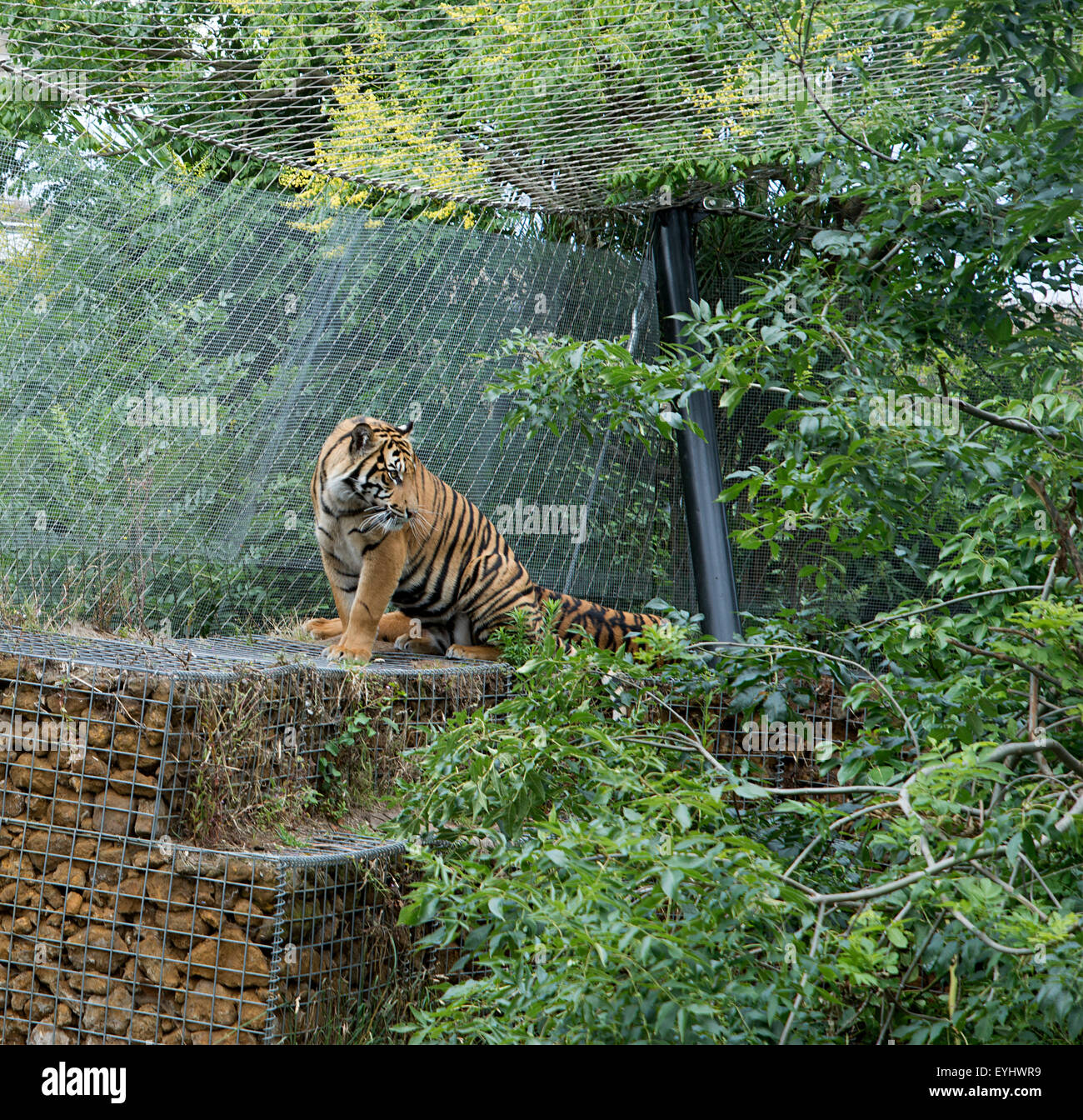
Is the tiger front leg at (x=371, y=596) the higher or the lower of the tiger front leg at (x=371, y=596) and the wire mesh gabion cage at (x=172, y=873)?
the higher

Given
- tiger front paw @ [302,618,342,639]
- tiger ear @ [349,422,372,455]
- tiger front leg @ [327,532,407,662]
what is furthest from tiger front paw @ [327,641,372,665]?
tiger ear @ [349,422,372,455]

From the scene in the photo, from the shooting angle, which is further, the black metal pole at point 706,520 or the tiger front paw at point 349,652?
the black metal pole at point 706,520

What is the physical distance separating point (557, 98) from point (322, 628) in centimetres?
265

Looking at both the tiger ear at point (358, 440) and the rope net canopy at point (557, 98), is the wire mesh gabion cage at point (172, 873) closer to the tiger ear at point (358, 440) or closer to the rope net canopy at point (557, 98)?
the tiger ear at point (358, 440)

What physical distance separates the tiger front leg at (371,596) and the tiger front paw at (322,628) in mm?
383

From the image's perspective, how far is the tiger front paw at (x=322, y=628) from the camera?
5000 millimetres

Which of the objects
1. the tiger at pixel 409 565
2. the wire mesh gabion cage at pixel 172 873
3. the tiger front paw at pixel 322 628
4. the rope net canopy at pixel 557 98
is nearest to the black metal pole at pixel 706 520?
the tiger at pixel 409 565

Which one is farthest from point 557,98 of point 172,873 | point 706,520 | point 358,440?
point 172,873

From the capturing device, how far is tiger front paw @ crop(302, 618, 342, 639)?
16.4ft

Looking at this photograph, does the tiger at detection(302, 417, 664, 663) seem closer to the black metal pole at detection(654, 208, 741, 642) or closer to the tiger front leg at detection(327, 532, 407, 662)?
the tiger front leg at detection(327, 532, 407, 662)

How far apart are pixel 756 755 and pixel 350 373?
2657 mm

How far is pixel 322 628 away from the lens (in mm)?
5027

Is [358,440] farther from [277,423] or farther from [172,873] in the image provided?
[172,873]

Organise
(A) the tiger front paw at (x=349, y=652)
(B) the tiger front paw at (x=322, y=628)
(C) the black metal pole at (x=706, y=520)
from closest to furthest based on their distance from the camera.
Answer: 1. (A) the tiger front paw at (x=349, y=652)
2. (B) the tiger front paw at (x=322, y=628)
3. (C) the black metal pole at (x=706, y=520)
